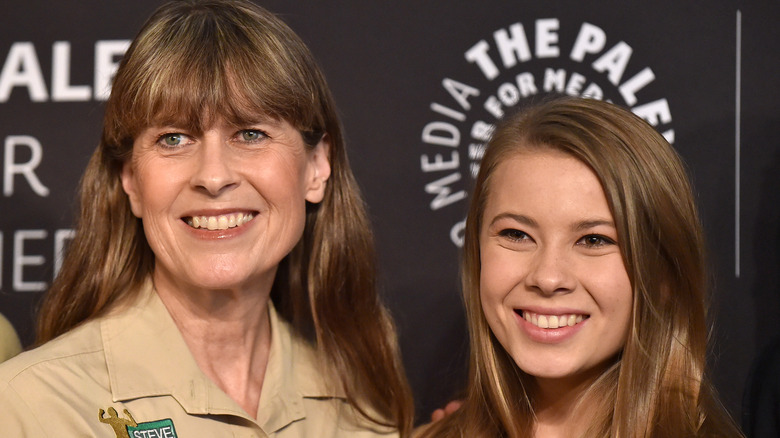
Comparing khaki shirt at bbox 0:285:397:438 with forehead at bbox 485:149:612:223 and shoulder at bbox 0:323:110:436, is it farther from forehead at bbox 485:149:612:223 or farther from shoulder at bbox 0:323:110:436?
forehead at bbox 485:149:612:223

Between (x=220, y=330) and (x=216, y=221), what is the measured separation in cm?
27

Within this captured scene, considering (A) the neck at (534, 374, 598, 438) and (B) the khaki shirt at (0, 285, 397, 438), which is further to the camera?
(A) the neck at (534, 374, 598, 438)

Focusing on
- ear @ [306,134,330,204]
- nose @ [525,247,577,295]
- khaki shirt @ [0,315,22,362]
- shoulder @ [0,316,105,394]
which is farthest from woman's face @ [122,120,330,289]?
nose @ [525,247,577,295]

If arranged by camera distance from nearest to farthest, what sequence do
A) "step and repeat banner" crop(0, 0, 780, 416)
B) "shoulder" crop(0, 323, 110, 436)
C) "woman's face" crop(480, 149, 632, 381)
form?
"shoulder" crop(0, 323, 110, 436)
"woman's face" crop(480, 149, 632, 381)
"step and repeat banner" crop(0, 0, 780, 416)

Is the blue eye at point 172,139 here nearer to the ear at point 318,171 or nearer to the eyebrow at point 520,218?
the ear at point 318,171

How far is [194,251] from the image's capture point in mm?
1988

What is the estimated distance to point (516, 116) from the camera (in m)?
2.10

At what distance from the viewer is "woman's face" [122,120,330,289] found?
76.9 inches

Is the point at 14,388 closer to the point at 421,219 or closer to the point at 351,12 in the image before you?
the point at 421,219

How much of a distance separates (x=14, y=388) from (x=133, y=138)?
545mm

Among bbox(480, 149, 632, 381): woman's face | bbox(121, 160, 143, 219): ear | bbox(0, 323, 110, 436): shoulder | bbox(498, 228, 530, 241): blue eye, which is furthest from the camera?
bbox(121, 160, 143, 219): ear

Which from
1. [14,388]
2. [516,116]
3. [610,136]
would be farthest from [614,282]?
[14,388]

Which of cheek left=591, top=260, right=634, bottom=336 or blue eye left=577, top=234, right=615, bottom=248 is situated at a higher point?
blue eye left=577, top=234, right=615, bottom=248

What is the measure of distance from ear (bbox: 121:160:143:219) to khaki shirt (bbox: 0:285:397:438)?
0.17m
